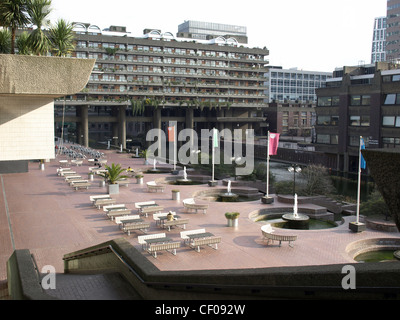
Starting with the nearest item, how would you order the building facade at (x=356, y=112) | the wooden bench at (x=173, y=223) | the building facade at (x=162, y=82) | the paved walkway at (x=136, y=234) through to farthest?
the paved walkway at (x=136, y=234) < the wooden bench at (x=173, y=223) < the building facade at (x=356, y=112) < the building facade at (x=162, y=82)

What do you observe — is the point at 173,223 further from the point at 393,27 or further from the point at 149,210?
the point at 393,27

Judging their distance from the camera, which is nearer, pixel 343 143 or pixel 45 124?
pixel 45 124

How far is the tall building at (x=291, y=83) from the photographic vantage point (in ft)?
453


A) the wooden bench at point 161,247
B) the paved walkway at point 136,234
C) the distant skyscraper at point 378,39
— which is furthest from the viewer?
the distant skyscraper at point 378,39

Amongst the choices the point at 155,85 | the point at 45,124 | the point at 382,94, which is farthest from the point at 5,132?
the point at 155,85

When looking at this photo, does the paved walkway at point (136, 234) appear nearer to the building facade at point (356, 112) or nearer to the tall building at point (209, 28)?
the building facade at point (356, 112)

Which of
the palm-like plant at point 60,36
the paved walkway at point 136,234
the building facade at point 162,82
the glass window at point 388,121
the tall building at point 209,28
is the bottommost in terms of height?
the paved walkway at point 136,234

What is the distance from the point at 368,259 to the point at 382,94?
39.0m

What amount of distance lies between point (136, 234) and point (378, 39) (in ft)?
606

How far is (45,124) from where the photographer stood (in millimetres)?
12375

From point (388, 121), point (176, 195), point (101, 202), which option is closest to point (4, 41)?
point (101, 202)

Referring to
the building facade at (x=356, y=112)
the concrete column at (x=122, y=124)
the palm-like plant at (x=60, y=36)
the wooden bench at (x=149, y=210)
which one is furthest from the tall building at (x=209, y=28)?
the palm-like plant at (x=60, y=36)

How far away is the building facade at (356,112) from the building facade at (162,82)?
2835 centimetres

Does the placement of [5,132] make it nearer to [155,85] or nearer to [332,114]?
[332,114]
